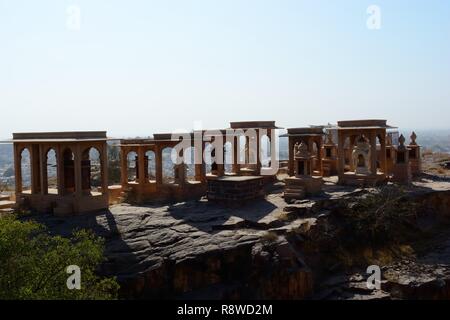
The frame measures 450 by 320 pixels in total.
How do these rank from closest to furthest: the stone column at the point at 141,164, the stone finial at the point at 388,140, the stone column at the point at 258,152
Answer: the stone column at the point at 141,164
the stone column at the point at 258,152
the stone finial at the point at 388,140

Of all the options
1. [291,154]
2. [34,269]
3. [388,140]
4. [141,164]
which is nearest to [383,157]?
[388,140]

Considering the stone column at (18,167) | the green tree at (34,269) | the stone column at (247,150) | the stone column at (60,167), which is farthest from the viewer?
the stone column at (247,150)

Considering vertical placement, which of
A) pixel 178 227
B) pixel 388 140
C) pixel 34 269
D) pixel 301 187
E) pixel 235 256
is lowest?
pixel 235 256

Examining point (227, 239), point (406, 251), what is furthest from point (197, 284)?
point (406, 251)

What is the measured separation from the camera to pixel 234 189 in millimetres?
21875

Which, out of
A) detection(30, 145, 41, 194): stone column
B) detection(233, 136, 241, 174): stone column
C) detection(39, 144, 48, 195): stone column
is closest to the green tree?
detection(39, 144, 48, 195): stone column

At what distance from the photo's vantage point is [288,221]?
19.5m

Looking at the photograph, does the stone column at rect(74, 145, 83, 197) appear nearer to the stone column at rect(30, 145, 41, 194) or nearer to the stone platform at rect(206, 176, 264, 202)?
the stone column at rect(30, 145, 41, 194)

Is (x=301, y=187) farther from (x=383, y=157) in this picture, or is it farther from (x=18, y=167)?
(x=18, y=167)

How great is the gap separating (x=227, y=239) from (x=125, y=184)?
11.0 metres

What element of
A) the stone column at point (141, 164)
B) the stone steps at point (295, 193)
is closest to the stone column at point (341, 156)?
the stone steps at point (295, 193)

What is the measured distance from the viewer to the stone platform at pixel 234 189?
21938 mm

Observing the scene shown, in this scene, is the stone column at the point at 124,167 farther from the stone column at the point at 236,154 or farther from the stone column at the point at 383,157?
the stone column at the point at 383,157
